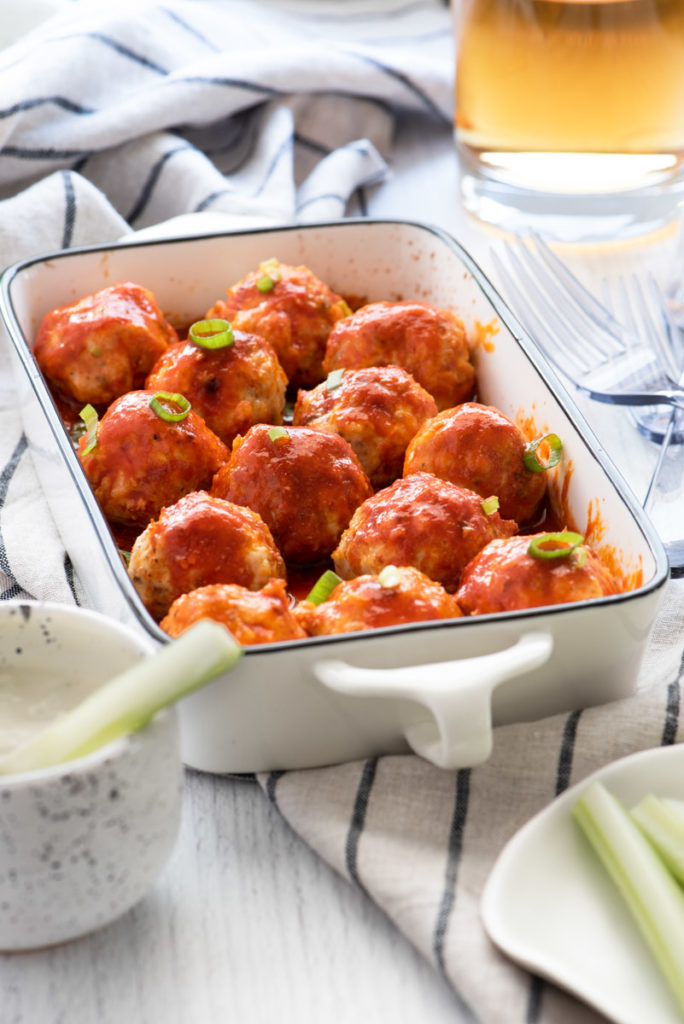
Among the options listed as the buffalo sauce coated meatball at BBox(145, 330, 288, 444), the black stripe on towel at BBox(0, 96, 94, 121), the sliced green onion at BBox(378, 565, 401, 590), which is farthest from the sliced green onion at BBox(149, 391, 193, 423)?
the black stripe on towel at BBox(0, 96, 94, 121)

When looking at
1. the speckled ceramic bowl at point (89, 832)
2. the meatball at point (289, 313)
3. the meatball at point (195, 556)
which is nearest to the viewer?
the speckled ceramic bowl at point (89, 832)

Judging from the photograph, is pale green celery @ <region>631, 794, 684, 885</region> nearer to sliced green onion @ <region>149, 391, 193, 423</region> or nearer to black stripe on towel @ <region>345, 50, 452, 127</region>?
sliced green onion @ <region>149, 391, 193, 423</region>

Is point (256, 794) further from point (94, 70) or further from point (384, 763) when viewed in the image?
point (94, 70)

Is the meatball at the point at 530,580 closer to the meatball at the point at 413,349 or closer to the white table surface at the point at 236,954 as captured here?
the white table surface at the point at 236,954

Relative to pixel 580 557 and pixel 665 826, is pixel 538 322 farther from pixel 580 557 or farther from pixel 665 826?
pixel 665 826

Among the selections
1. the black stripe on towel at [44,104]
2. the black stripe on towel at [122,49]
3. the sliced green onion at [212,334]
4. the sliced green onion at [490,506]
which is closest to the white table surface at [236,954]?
the sliced green onion at [490,506]

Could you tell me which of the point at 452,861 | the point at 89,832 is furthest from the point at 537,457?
the point at 89,832
